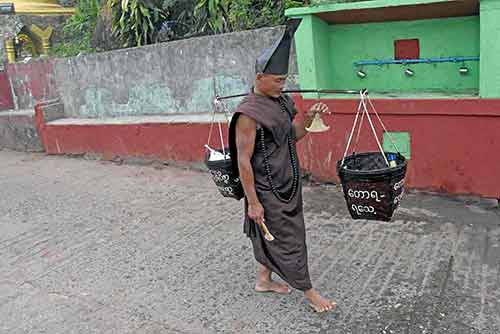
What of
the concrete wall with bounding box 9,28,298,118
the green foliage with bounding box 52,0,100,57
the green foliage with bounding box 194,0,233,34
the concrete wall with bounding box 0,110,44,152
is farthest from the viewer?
the green foliage with bounding box 52,0,100,57

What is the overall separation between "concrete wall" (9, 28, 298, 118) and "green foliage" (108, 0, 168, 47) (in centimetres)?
56

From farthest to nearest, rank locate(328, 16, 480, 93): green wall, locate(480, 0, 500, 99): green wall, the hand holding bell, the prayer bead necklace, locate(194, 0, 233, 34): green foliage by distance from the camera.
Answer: locate(194, 0, 233, 34): green foliage
locate(328, 16, 480, 93): green wall
locate(480, 0, 500, 99): green wall
the hand holding bell
the prayer bead necklace

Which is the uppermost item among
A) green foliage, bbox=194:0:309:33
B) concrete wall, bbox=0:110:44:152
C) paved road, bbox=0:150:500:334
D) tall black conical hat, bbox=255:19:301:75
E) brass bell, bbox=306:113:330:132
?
green foliage, bbox=194:0:309:33

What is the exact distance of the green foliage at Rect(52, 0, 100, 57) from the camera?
10164 mm

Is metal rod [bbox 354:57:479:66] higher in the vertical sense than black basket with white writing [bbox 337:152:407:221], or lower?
higher

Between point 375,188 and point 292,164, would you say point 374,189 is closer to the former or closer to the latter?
point 375,188

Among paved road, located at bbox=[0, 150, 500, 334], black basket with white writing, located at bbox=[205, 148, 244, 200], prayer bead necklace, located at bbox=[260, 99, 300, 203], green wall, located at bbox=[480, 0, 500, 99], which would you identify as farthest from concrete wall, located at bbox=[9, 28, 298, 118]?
prayer bead necklace, located at bbox=[260, 99, 300, 203]

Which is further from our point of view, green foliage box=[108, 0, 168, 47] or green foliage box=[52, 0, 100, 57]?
green foliage box=[52, 0, 100, 57]

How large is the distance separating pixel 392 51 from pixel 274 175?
111 inches

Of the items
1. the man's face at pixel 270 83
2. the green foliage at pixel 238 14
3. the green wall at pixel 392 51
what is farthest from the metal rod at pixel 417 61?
the man's face at pixel 270 83

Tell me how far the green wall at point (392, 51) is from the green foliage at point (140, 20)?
12.2 feet

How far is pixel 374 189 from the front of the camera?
308cm

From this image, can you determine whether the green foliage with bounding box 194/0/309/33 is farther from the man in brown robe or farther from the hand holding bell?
the man in brown robe

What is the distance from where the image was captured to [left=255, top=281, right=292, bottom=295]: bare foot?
3.48m
